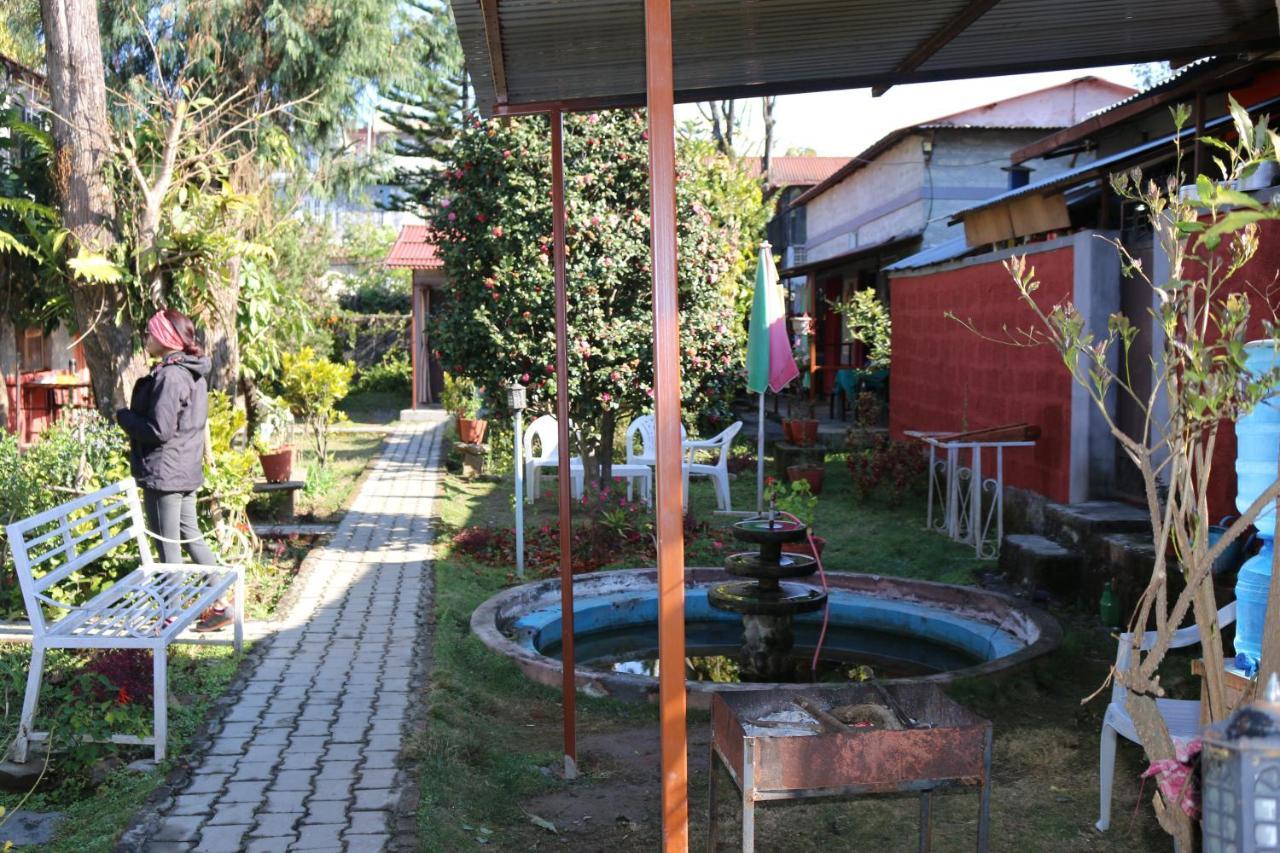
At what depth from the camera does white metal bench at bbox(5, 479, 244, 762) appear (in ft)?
14.8

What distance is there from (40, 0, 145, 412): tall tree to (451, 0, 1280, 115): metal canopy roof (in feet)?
11.8

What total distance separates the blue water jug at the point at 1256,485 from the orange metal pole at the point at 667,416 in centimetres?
185

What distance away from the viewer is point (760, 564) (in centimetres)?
629

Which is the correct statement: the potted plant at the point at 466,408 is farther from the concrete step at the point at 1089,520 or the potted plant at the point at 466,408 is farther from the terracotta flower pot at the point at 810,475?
the concrete step at the point at 1089,520

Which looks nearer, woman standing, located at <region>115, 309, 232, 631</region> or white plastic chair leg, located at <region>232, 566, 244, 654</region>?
white plastic chair leg, located at <region>232, 566, 244, 654</region>

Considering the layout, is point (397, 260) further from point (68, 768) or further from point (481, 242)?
point (68, 768)

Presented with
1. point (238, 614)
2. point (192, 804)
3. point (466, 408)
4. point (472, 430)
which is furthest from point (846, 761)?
point (466, 408)

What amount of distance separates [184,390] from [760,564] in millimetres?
3272

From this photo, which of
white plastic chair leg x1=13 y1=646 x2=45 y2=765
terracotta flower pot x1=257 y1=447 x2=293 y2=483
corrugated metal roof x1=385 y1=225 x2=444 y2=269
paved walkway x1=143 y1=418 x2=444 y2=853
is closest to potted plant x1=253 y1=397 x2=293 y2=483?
terracotta flower pot x1=257 y1=447 x2=293 y2=483

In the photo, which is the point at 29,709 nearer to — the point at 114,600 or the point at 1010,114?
the point at 114,600

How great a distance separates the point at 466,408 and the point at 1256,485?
39.9 feet

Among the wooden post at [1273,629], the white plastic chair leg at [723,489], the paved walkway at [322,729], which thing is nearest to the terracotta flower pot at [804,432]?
the white plastic chair leg at [723,489]

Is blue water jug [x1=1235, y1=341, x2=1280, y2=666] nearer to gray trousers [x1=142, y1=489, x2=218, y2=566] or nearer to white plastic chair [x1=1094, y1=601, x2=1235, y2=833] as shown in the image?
white plastic chair [x1=1094, y1=601, x2=1235, y2=833]

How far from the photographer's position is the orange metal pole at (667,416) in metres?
2.79
